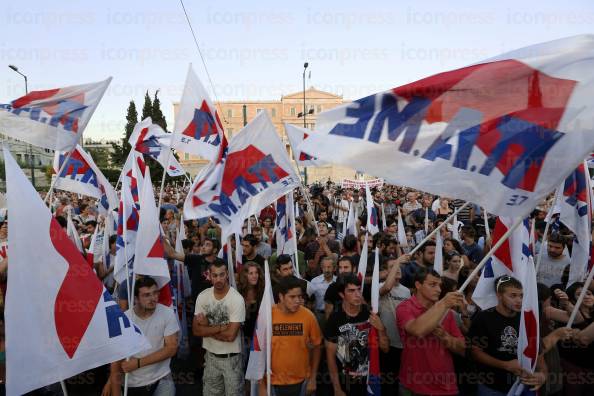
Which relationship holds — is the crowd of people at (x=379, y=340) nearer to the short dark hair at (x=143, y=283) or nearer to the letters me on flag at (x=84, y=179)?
the short dark hair at (x=143, y=283)

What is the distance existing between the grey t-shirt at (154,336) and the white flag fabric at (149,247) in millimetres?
318

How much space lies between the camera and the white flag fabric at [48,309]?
2.62m

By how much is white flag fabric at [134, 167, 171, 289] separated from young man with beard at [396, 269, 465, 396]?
7.18ft

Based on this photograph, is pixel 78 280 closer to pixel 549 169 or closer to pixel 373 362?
pixel 373 362

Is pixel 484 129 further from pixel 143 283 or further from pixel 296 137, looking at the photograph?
pixel 296 137

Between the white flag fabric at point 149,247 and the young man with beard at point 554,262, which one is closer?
the white flag fabric at point 149,247

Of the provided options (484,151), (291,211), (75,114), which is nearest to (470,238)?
(291,211)

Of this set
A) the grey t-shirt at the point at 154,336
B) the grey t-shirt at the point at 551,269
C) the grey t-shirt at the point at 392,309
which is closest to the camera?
the grey t-shirt at the point at 154,336

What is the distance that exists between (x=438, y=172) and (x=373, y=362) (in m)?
1.77

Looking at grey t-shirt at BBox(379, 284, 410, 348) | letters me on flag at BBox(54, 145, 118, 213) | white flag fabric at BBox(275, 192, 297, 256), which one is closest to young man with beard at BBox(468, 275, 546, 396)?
grey t-shirt at BBox(379, 284, 410, 348)

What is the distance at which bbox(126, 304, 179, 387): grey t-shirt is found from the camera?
11.9 feet

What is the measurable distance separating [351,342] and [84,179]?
5.18 metres

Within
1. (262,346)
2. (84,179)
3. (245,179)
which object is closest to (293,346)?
(262,346)

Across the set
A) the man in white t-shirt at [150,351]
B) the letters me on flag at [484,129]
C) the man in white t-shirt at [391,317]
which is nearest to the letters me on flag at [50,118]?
the man in white t-shirt at [150,351]
